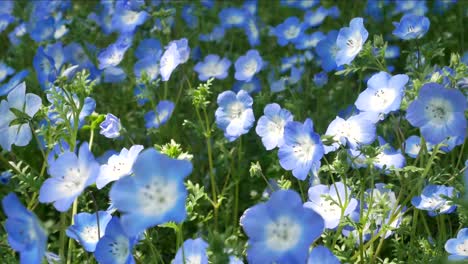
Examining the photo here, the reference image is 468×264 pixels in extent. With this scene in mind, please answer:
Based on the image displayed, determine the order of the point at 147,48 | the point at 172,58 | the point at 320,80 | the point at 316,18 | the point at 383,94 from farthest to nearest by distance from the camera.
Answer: the point at 316,18 < the point at 147,48 < the point at 320,80 < the point at 172,58 < the point at 383,94

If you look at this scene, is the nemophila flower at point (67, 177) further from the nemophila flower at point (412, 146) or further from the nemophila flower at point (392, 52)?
the nemophila flower at point (392, 52)

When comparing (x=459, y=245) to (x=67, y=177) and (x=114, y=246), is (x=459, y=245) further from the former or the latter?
(x=67, y=177)

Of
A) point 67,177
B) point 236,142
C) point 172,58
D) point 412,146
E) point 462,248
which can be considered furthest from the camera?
point 236,142

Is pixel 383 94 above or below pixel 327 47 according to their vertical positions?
above

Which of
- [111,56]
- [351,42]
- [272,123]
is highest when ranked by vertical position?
[351,42]

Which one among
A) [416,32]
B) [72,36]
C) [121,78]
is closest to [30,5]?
[72,36]

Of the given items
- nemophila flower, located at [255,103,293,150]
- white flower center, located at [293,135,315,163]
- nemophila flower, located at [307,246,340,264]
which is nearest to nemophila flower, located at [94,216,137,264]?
nemophila flower, located at [307,246,340,264]

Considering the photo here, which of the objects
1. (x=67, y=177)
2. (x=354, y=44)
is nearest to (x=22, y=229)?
(x=67, y=177)

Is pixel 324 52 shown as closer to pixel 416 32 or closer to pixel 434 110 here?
pixel 416 32
